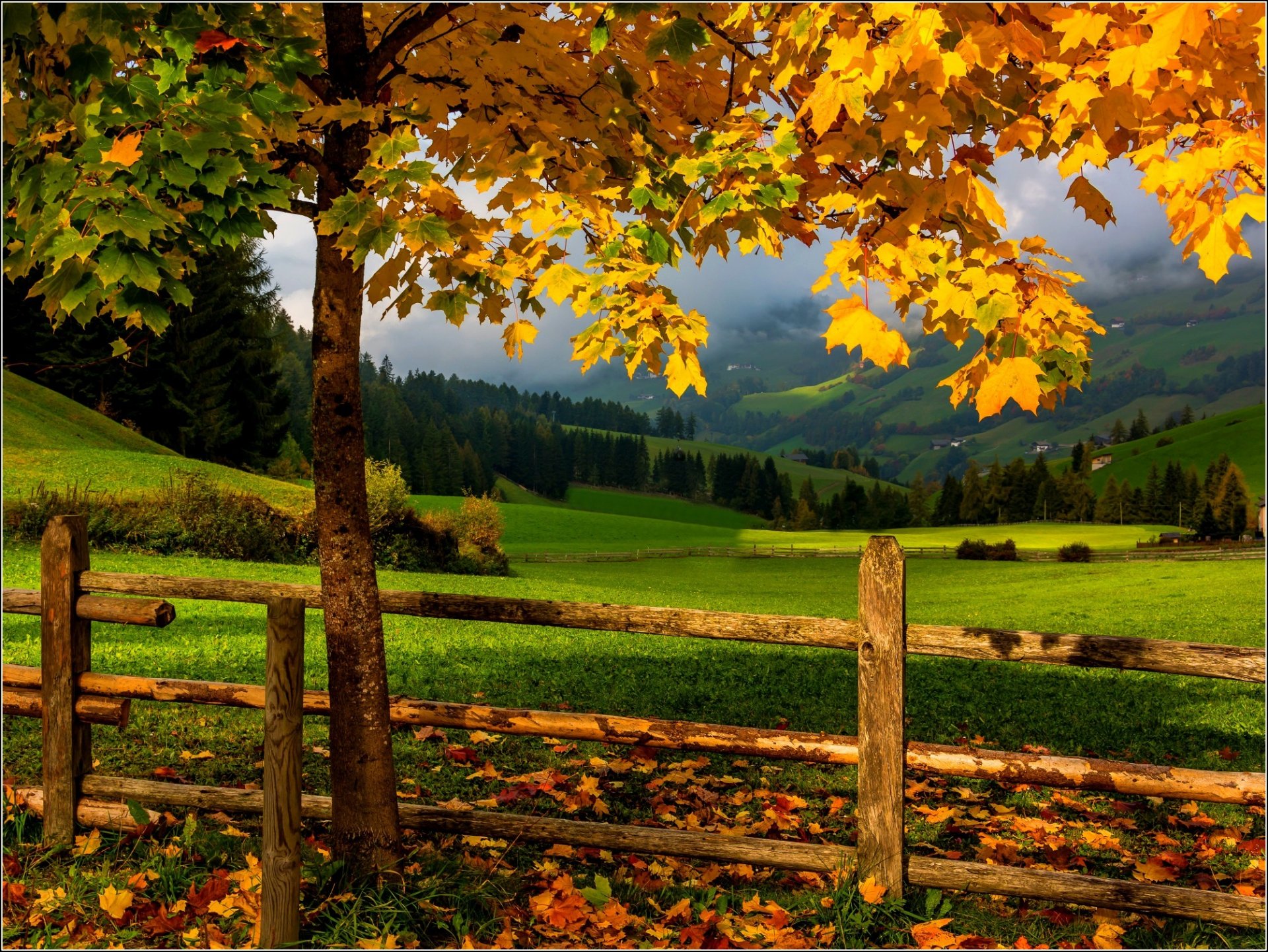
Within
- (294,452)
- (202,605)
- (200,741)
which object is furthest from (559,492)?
(200,741)

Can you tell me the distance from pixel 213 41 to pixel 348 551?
263 cm

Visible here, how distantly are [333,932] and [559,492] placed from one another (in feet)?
388

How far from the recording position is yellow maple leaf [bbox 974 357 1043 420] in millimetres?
3598

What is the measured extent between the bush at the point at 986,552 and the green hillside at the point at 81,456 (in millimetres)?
40407

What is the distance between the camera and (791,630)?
16.3ft

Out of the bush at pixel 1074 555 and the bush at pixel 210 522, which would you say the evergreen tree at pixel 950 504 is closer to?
the bush at pixel 1074 555

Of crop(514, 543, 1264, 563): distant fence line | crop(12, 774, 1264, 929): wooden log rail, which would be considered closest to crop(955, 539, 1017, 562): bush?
crop(514, 543, 1264, 563): distant fence line

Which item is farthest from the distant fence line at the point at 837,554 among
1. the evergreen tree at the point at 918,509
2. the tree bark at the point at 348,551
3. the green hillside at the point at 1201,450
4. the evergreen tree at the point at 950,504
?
the green hillside at the point at 1201,450

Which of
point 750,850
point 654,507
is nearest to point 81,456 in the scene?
point 750,850

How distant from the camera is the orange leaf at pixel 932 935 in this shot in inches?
170

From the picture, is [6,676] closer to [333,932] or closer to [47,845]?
[47,845]

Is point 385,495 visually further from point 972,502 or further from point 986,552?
point 972,502

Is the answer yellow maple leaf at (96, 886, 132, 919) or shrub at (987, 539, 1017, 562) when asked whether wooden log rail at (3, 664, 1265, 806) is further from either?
shrub at (987, 539, 1017, 562)

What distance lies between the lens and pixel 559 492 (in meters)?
122
